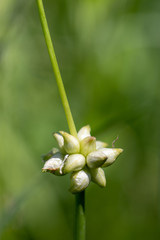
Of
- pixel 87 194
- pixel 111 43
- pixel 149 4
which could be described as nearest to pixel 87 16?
pixel 111 43

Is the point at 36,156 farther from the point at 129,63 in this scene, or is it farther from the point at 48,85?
the point at 129,63

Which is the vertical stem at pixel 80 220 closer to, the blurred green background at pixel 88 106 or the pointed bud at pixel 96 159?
the pointed bud at pixel 96 159

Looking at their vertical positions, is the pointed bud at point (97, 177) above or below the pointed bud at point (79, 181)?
below

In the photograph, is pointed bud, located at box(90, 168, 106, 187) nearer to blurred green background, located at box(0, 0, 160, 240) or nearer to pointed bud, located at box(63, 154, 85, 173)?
pointed bud, located at box(63, 154, 85, 173)

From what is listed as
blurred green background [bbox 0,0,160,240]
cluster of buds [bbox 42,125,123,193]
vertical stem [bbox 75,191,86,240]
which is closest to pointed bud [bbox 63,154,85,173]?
cluster of buds [bbox 42,125,123,193]

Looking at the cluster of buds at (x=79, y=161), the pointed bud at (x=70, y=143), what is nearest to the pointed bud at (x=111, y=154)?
the cluster of buds at (x=79, y=161)

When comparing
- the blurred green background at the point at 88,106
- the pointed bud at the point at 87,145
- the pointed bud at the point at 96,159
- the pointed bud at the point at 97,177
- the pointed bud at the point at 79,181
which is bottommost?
the blurred green background at the point at 88,106

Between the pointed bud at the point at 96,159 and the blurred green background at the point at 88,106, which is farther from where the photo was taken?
the blurred green background at the point at 88,106
